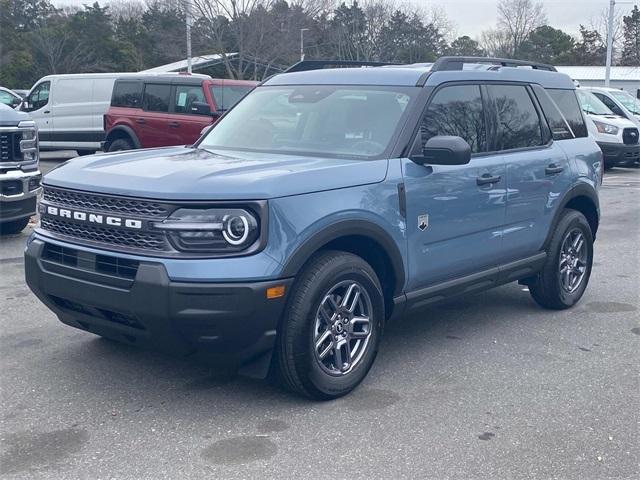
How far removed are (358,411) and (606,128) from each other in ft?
52.3

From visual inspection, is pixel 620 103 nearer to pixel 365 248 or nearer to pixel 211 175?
pixel 365 248

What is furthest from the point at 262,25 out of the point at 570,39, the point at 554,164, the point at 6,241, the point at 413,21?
the point at 570,39

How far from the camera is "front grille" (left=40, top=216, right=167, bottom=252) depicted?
13.9 ft

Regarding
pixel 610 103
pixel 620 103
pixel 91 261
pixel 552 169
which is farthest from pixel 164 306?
pixel 620 103

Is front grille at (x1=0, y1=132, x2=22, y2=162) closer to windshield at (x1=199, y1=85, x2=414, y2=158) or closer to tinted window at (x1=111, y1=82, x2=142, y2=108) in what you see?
windshield at (x1=199, y1=85, x2=414, y2=158)

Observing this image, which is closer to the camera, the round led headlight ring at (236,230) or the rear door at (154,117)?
the round led headlight ring at (236,230)

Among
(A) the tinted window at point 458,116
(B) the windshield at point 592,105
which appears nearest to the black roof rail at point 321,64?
(A) the tinted window at point 458,116

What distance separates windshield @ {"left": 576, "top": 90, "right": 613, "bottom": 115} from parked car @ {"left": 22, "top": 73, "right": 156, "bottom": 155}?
10872 mm

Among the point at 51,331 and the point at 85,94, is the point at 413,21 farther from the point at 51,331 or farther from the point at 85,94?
the point at 51,331

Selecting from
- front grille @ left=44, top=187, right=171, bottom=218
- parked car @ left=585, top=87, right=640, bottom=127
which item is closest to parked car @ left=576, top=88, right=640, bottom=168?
parked car @ left=585, top=87, right=640, bottom=127

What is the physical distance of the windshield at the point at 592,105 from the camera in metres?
19.6

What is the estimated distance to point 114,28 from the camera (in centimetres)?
5706

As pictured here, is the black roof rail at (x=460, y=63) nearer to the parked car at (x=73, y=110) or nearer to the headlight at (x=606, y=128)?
the headlight at (x=606, y=128)

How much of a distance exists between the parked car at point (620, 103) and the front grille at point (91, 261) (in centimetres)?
1721
